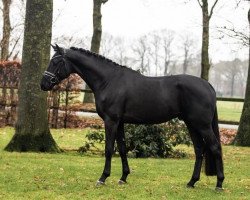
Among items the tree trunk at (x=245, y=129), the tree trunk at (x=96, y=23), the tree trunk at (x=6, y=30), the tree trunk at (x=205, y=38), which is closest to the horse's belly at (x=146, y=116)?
the tree trunk at (x=245, y=129)

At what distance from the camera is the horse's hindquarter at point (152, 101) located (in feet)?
24.8

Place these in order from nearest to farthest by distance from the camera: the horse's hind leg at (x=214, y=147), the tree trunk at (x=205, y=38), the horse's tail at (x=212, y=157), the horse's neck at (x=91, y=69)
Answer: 1. the horse's hind leg at (x=214, y=147)
2. the horse's tail at (x=212, y=157)
3. the horse's neck at (x=91, y=69)
4. the tree trunk at (x=205, y=38)

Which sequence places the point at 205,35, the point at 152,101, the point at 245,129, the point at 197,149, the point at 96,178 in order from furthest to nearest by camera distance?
the point at 205,35, the point at 245,129, the point at 96,178, the point at 197,149, the point at 152,101

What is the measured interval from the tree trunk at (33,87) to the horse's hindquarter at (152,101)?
4.25 meters

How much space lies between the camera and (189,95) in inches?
293

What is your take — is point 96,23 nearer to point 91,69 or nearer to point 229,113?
point 229,113

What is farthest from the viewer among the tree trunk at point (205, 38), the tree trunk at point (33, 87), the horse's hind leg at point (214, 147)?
the tree trunk at point (205, 38)

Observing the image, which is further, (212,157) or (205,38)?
(205,38)

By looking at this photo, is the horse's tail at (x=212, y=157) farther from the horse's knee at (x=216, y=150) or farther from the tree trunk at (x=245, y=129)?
the tree trunk at (x=245, y=129)

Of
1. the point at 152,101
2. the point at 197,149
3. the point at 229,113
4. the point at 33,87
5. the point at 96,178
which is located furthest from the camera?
the point at 229,113

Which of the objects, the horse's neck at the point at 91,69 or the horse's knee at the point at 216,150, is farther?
the horse's neck at the point at 91,69

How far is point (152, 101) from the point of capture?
7578 mm

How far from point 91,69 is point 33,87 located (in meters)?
3.74

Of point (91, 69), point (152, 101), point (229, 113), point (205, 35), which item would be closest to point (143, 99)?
point (152, 101)
